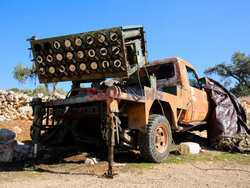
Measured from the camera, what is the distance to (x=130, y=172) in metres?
3.64

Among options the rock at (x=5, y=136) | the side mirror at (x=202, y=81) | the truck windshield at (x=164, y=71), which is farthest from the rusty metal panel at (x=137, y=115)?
the side mirror at (x=202, y=81)

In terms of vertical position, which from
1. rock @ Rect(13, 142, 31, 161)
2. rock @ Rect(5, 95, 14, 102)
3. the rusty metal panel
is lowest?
rock @ Rect(13, 142, 31, 161)

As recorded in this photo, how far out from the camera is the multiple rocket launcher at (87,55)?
13.2 ft

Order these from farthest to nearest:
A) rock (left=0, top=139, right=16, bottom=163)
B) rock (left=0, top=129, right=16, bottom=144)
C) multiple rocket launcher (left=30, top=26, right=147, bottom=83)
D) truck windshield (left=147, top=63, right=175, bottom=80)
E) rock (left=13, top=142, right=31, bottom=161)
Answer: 1. truck windshield (left=147, top=63, right=175, bottom=80)
2. rock (left=13, top=142, right=31, bottom=161)
3. rock (left=0, top=129, right=16, bottom=144)
4. rock (left=0, top=139, right=16, bottom=163)
5. multiple rocket launcher (left=30, top=26, right=147, bottom=83)

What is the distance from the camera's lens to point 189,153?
5449 mm

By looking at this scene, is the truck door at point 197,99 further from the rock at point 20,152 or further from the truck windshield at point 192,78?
the rock at point 20,152

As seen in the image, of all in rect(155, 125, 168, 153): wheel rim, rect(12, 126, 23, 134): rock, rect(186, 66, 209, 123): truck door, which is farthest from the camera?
rect(12, 126, 23, 134): rock

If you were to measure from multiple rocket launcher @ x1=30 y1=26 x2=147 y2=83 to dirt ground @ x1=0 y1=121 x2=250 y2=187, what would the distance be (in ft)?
5.34

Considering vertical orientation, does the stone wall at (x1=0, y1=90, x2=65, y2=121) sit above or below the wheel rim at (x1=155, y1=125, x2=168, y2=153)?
above

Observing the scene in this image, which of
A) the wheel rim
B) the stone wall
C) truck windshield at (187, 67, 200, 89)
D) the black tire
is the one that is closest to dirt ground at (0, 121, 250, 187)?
the black tire

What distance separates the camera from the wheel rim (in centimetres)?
448

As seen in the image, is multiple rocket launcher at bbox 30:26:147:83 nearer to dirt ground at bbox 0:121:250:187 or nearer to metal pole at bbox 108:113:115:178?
metal pole at bbox 108:113:115:178

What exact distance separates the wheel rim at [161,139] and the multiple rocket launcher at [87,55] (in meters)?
1.30

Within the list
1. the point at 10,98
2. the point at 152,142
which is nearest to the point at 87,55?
the point at 152,142
